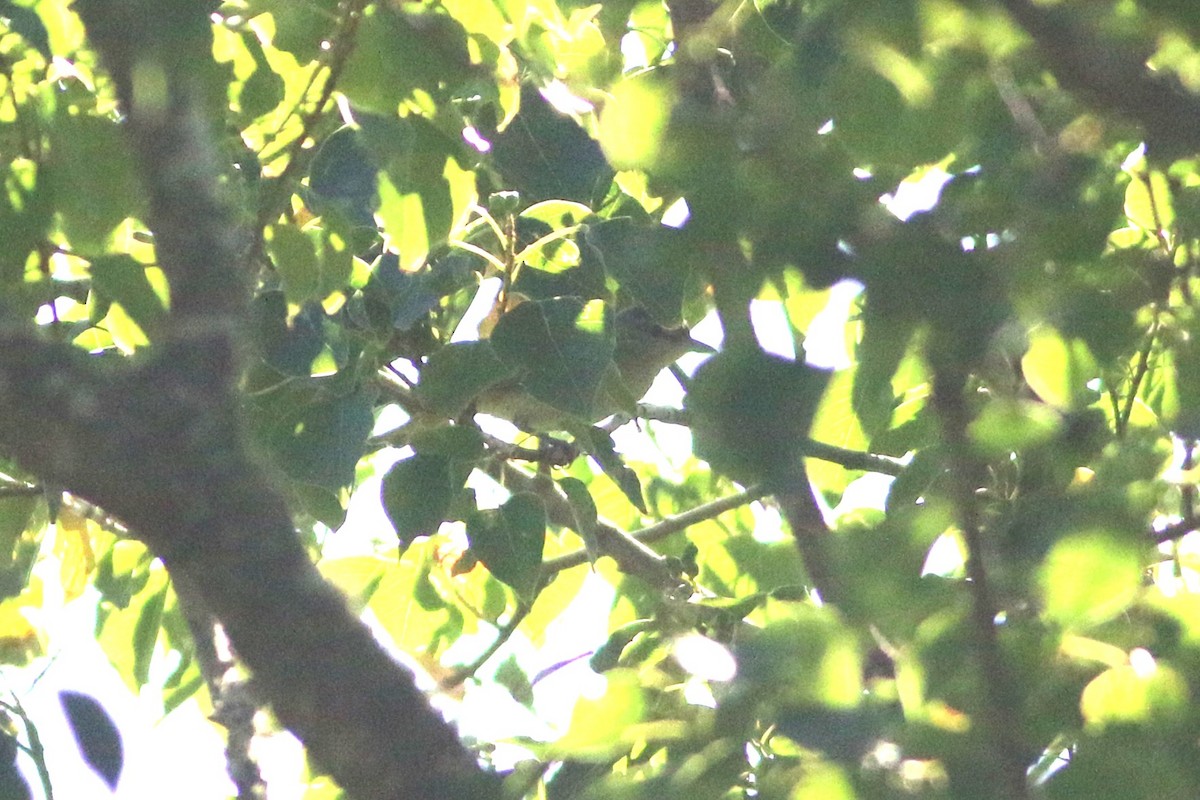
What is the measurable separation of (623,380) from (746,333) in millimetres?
1001

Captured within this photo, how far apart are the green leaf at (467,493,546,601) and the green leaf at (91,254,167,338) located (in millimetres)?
578

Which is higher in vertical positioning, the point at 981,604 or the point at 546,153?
the point at 546,153

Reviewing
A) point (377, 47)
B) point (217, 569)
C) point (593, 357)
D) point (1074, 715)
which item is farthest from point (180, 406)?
point (593, 357)

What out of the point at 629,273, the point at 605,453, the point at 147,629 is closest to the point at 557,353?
the point at 629,273

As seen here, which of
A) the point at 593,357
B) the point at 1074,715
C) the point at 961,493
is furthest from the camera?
the point at 593,357

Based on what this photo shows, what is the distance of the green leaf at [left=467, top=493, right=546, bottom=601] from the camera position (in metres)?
1.39

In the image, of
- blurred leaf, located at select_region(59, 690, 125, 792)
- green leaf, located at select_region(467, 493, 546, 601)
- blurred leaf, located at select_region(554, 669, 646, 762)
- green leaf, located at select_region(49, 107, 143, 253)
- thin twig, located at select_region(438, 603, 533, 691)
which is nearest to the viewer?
blurred leaf, located at select_region(554, 669, 646, 762)

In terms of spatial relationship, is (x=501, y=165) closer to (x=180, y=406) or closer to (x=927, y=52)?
(x=180, y=406)

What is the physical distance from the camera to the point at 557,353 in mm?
1252

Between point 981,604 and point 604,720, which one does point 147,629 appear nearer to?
point 604,720

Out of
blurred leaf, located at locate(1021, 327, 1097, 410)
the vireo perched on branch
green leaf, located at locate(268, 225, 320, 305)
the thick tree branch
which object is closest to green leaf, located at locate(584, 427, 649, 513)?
the vireo perched on branch

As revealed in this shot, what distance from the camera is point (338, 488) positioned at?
130 cm

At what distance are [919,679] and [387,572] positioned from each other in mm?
1218

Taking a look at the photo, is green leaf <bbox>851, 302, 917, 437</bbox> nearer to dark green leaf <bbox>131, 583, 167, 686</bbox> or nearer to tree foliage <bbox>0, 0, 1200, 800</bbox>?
tree foliage <bbox>0, 0, 1200, 800</bbox>
